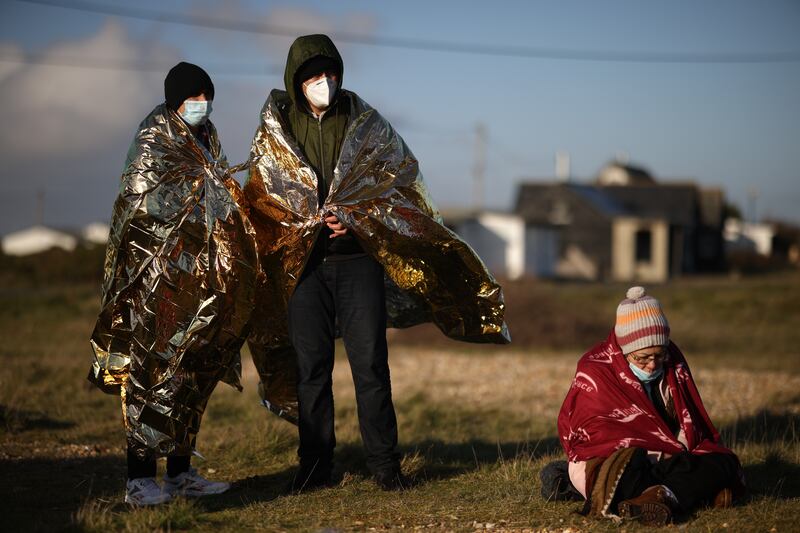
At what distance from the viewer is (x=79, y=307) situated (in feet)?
64.9

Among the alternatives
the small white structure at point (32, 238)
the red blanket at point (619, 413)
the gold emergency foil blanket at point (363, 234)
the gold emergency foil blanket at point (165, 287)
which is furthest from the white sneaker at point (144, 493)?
the small white structure at point (32, 238)

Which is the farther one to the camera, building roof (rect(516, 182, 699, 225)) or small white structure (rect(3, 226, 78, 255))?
small white structure (rect(3, 226, 78, 255))

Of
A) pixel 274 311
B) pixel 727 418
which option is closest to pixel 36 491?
pixel 274 311

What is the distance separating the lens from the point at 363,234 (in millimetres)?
4953

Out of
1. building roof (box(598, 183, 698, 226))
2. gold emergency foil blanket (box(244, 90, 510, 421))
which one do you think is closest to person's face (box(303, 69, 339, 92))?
gold emergency foil blanket (box(244, 90, 510, 421))

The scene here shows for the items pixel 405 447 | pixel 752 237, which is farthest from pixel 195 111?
pixel 752 237

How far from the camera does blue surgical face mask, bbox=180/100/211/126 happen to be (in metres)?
4.74

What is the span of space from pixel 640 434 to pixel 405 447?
100 inches

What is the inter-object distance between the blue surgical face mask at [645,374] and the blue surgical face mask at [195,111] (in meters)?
2.49

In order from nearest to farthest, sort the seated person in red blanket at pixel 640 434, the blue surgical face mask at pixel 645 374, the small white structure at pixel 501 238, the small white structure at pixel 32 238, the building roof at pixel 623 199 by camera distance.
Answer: the seated person in red blanket at pixel 640 434, the blue surgical face mask at pixel 645 374, the small white structure at pixel 501 238, the building roof at pixel 623 199, the small white structure at pixel 32 238

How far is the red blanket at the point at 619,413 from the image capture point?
4234 millimetres

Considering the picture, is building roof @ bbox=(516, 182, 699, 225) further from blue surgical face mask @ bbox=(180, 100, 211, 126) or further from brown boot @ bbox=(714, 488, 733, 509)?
brown boot @ bbox=(714, 488, 733, 509)

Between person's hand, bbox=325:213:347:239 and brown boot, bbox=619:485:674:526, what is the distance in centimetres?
196

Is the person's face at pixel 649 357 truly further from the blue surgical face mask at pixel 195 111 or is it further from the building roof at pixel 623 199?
the building roof at pixel 623 199
